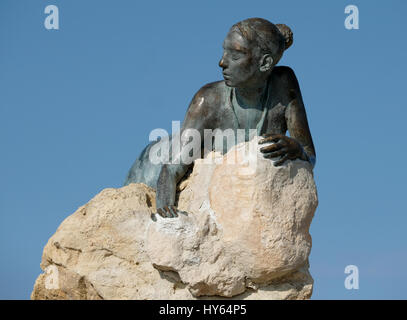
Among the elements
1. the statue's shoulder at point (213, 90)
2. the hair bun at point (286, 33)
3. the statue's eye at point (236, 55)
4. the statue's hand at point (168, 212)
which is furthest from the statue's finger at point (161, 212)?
the hair bun at point (286, 33)

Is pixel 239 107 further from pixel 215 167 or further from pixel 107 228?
pixel 107 228

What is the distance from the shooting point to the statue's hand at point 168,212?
796cm

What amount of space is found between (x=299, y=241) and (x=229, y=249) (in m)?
0.62

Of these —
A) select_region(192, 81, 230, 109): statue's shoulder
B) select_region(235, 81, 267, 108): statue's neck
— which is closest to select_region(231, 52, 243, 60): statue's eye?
select_region(235, 81, 267, 108): statue's neck

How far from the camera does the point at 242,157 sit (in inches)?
304

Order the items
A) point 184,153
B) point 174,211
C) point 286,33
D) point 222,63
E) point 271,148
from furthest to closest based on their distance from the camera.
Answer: point 286,33 → point 184,153 → point 222,63 → point 174,211 → point 271,148

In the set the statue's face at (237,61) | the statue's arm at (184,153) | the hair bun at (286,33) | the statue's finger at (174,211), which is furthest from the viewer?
the hair bun at (286,33)

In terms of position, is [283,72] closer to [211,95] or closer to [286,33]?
[286,33]

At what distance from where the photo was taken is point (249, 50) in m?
8.10

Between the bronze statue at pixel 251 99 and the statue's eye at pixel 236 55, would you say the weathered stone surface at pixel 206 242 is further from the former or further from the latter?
the statue's eye at pixel 236 55

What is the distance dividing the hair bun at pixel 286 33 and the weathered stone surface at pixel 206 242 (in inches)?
52.4

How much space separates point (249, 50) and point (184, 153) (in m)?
1.15

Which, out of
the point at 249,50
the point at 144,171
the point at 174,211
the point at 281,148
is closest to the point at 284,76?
the point at 249,50
